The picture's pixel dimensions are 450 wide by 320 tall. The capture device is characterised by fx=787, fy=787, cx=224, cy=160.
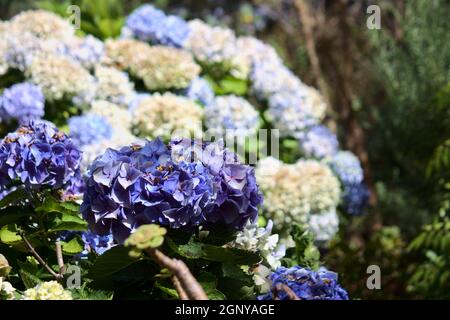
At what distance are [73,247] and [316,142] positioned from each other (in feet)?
6.19

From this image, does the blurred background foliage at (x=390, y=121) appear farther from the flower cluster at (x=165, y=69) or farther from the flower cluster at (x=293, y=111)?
the flower cluster at (x=165, y=69)

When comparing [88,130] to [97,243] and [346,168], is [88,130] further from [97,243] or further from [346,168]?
[346,168]

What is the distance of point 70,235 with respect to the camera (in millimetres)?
2027

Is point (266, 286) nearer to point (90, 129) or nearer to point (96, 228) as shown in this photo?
point (96, 228)

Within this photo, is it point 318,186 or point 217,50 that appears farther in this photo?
point 217,50

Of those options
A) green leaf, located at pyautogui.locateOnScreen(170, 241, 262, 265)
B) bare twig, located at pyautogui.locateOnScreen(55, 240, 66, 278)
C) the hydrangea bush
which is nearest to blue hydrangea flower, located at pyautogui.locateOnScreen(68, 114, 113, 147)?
the hydrangea bush

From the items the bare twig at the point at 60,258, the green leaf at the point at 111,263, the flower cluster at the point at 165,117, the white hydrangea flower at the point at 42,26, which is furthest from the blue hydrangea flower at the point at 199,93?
the green leaf at the point at 111,263

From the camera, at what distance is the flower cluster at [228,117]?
124 inches

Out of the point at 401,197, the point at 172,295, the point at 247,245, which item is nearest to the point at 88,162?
the point at 247,245

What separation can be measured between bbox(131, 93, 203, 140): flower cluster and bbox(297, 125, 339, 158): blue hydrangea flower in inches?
26.3

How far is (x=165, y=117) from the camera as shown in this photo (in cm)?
302

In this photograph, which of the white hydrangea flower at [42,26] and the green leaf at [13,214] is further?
the white hydrangea flower at [42,26]

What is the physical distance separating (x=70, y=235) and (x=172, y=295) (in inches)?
21.8

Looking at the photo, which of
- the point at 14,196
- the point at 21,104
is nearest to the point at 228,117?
the point at 21,104
